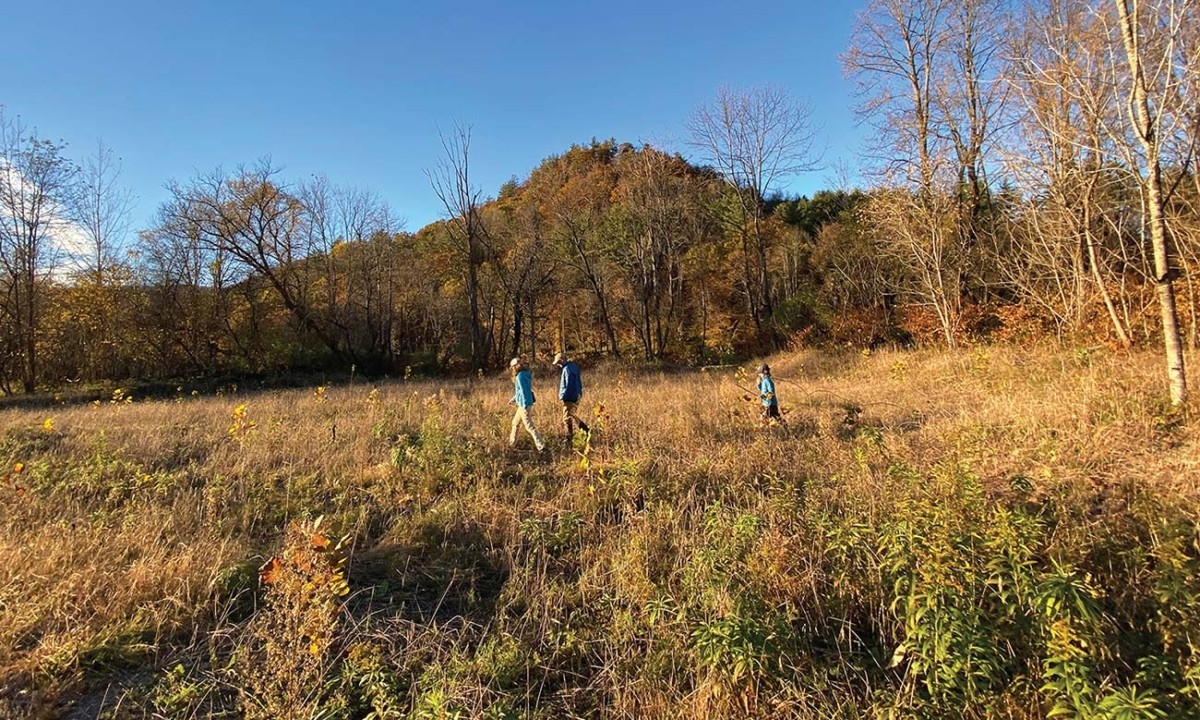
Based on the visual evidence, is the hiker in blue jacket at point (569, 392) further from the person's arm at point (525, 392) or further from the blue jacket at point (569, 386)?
the person's arm at point (525, 392)

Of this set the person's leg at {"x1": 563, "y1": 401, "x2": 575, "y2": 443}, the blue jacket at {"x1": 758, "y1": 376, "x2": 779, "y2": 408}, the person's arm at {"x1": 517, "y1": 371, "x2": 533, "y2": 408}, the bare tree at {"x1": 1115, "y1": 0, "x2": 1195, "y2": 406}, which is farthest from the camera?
the blue jacket at {"x1": 758, "y1": 376, "x2": 779, "y2": 408}

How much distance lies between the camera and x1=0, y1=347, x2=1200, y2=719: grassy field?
9.21ft

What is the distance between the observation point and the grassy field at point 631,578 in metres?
2.81

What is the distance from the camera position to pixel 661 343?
28.8 metres

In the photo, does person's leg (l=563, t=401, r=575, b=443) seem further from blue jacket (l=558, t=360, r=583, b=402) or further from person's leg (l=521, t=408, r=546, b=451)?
person's leg (l=521, t=408, r=546, b=451)

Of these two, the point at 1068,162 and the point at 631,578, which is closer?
the point at 631,578

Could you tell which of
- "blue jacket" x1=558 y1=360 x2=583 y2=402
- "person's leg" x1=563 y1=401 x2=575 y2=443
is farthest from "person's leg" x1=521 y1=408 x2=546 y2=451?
"blue jacket" x1=558 y1=360 x2=583 y2=402

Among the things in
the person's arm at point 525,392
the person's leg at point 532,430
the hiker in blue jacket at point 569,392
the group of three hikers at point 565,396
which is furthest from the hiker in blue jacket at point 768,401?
the person's arm at point 525,392

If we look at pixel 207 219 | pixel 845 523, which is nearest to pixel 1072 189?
pixel 845 523

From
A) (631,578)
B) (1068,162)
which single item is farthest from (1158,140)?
(631,578)

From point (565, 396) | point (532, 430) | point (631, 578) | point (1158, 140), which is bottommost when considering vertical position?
point (631, 578)

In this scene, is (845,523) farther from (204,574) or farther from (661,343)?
(661,343)

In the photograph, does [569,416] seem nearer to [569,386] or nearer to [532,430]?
[569,386]

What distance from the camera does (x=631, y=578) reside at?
13.4 feet
